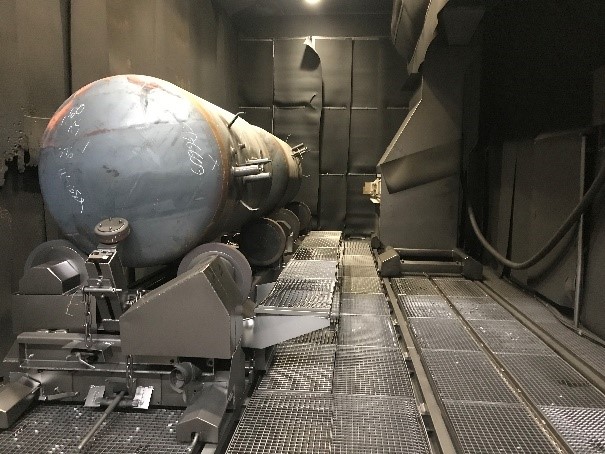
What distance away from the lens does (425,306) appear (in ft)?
12.6

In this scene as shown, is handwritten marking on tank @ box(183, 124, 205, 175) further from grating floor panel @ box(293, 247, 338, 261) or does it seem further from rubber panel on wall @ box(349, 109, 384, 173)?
rubber panel on wall @ box(349, 109, 384, 173)

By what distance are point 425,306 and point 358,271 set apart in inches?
49.9

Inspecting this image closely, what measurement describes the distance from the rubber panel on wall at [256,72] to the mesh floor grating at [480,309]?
4770 millimetres

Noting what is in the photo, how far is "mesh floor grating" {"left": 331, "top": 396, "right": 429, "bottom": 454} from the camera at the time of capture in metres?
1.86

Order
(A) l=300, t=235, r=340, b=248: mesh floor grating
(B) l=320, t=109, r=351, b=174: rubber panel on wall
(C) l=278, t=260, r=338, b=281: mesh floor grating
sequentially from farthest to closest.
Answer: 1. (B) l=320, t=109, r=351, b=174: rubber panel on wall
2. (A) l=300, t=235, r=340, b=248: mesh floor grating
3. (C) l=278, t=260, r=338, b=281: mesh floor grating

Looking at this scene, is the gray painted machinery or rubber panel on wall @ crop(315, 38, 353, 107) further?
rubber panel on wall @ crop(315, 38, 353, 107)

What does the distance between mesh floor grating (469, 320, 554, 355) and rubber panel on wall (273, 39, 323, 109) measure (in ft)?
16.0

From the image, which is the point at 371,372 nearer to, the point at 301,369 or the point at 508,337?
the point at 301,369

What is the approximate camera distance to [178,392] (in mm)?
2049

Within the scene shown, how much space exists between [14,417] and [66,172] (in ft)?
3.50

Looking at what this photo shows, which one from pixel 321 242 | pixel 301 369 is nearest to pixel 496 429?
pixel 301 369

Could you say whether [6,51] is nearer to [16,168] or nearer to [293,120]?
[16,168]

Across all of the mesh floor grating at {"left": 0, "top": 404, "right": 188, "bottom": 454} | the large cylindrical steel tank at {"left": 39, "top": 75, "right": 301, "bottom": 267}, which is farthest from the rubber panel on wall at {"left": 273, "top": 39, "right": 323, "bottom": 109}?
the mesh floor grating at {"left": 0, "top": 404, "right": 188, "bottom": 454}

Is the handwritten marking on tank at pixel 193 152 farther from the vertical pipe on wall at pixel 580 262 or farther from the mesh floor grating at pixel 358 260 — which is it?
the mesh floor grating at pixel 358 260
